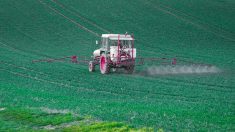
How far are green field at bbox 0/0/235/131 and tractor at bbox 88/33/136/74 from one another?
2.19ft

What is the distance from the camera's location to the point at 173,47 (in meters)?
45.2

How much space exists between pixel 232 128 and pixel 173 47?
33.0m

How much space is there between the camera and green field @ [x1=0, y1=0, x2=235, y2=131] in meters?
13.9

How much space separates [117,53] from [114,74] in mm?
1464

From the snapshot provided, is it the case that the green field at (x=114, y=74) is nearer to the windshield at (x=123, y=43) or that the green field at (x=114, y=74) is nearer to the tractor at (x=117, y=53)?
the tractor at (x=117, y=53)

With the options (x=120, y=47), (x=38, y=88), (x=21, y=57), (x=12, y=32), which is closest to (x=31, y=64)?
(x=21, y=57)

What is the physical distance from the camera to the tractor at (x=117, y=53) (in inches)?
1017

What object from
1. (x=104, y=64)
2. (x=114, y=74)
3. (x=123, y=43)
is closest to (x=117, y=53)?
(x=123, y=43)

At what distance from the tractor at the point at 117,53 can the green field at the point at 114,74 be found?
667 mm

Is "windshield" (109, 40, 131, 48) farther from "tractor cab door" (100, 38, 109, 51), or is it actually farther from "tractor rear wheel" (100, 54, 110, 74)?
"tractor rear wheel" (100, 54, 110, 74)

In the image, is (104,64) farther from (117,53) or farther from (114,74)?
(117,53)

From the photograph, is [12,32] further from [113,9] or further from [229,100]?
[229,100]

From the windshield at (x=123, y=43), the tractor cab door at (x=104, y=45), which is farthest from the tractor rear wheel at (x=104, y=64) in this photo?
the windshield at (x=123, y=43)

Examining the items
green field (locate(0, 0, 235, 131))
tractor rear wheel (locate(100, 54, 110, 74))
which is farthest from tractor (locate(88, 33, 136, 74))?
green field (locate(0, 0, 235, 131))
